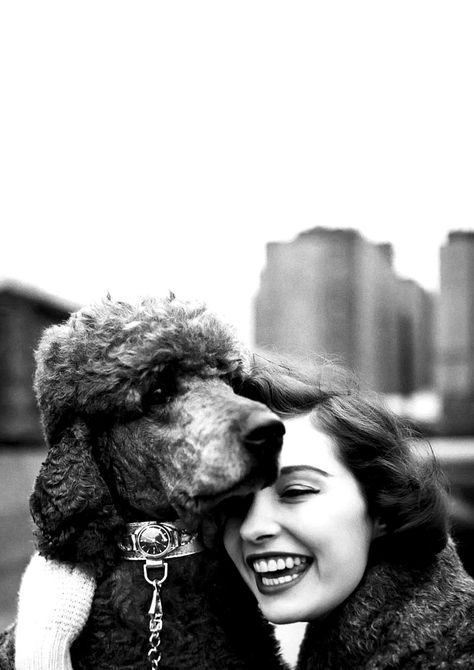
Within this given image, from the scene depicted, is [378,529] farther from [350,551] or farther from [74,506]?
[74,506]

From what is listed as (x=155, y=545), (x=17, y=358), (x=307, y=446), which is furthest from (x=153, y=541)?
(x=17, y=358)

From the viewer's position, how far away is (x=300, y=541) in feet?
3.81

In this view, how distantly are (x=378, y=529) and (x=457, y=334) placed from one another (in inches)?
132

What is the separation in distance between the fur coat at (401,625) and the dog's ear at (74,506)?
403mm

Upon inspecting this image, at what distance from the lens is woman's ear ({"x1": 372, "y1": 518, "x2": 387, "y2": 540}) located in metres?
1.25

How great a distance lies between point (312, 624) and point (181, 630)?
0.24 metres

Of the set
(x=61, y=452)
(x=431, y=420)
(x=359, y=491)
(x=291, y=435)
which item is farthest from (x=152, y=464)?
(x=431, y=420)

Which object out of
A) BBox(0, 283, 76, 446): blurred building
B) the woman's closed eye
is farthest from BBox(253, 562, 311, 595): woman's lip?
BBox(0, 283, 76, 446): blurred building

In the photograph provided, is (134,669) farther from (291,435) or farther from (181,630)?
(291,435)

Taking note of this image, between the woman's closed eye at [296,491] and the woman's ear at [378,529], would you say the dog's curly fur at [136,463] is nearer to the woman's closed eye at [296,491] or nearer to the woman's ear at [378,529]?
the woman's closed eye at [296,491]

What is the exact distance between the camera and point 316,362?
1.58 metres

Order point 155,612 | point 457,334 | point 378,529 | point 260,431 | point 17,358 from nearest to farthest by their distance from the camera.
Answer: point 260,431
point 155,612
point 378,529
point 457,334
point 17,358

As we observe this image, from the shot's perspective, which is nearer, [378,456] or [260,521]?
[260,521]

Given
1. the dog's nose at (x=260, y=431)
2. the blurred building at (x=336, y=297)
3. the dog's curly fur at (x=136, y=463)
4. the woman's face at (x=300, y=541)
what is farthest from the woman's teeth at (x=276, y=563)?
the blurred building at (x=336, y=297)
